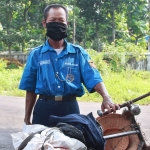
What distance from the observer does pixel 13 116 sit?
25.3 feet

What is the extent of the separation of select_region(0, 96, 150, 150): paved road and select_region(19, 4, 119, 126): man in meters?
2.71

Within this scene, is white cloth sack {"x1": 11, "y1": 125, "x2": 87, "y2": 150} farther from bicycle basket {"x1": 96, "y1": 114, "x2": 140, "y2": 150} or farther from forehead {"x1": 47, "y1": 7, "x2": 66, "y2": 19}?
forehead {"x1": 47, "y1": 7, "x2": 66, "y2": 19}

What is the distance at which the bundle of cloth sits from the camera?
1733mm

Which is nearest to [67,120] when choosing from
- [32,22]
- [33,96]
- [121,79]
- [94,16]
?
[33,96]

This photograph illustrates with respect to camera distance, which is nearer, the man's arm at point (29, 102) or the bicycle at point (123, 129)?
the bicycle at point (123, 129)

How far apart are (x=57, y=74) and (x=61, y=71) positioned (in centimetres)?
4

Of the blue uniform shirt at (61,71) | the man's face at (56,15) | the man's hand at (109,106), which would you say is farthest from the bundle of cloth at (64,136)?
the man's face at (56,15)

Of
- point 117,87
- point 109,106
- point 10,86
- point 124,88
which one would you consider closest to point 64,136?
point 109,106

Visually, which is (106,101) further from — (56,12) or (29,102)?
(56,12)

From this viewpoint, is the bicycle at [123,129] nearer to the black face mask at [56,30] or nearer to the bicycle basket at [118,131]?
the bicycle basket at [118,131]

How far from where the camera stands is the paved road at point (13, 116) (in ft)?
19.0

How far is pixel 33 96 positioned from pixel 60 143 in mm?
1048

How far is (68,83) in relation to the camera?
2506 millimetres

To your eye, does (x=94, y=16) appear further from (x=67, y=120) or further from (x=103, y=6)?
(x=67, y=120)
